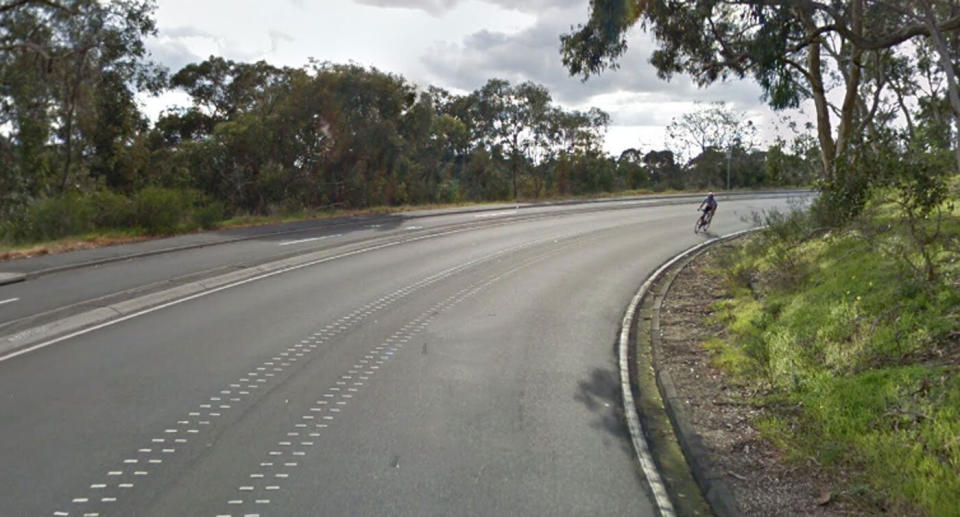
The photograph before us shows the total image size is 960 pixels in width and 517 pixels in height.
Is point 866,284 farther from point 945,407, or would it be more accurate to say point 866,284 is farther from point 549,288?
point 549,288

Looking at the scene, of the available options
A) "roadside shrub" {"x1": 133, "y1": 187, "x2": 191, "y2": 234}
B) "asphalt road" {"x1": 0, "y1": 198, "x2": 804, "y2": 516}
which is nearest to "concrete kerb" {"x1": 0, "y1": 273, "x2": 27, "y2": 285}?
"asphalt road" {"x1": 0, "y1": 198, "x2": 804, "y2": 516}

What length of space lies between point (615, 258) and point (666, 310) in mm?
7108

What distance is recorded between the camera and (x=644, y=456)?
267 inches

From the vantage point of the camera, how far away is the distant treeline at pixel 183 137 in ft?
88.6

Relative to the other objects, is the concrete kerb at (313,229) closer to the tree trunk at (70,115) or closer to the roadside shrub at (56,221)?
the roadside shrub at (56,221)

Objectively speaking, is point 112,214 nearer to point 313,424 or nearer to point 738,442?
point 313,424

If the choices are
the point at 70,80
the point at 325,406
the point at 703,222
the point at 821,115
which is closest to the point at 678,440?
the point at 325,406

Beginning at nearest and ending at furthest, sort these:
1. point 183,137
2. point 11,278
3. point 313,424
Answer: point 313,424 < point 11,278 < point 183,137

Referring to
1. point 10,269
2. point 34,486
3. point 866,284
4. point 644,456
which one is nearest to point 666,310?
point 866,284

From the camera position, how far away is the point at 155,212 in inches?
991

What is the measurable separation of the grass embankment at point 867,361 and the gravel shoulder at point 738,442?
0.47 ft

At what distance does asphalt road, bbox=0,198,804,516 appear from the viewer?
5625mm

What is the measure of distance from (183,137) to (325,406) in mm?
38714

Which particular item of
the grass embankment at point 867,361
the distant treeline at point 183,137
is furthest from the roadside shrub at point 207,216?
the grass embankment at point 867,361
